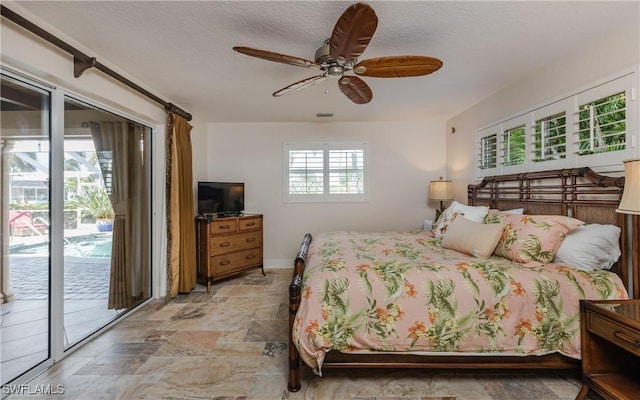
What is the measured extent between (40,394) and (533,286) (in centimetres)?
320

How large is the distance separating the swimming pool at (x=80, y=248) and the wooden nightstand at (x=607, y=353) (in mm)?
3607

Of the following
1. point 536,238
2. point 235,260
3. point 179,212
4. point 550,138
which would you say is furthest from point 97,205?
point 550,138

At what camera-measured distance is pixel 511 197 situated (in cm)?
303

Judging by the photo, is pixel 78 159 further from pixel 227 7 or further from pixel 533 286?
pixel 533 286

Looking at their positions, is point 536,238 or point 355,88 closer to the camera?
point 536,238

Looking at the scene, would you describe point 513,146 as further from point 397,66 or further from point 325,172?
point 325,172

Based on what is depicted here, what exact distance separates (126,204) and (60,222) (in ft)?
2.57

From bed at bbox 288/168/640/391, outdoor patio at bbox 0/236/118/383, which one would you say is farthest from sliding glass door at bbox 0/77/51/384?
bed at bbox 288/168/640/391

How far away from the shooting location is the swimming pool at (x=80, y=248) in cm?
197

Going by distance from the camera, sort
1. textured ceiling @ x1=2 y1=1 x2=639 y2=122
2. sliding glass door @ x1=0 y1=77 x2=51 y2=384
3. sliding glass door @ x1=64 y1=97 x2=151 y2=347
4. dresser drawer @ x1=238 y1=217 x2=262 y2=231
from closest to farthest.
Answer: textured ceiling @ x1=2 y1=1 x2=639 y2=122
sliding glass door @ x1=0 y1=77 x2=51 y2=384
sliding glass door @ x1=64 y1=97 x2=151 y2=347
dresser drawer @ x1=238 y1=217 x2=262 y2=231

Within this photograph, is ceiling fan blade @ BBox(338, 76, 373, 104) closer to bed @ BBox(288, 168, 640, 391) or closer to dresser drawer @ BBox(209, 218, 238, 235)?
bed @ BBox(288, 168, 640, 391)

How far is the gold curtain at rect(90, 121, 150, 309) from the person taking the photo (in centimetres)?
272

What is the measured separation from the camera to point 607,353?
65.0 inches

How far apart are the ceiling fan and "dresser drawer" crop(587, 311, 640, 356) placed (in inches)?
68.4
